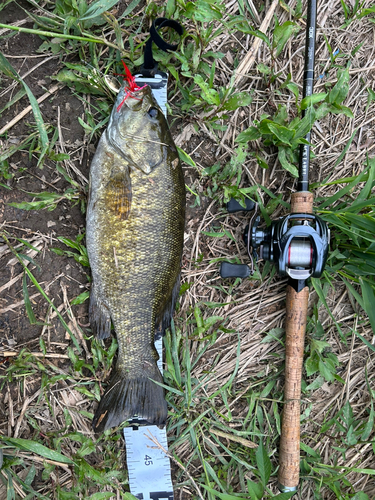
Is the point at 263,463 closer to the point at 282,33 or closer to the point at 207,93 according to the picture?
the point at 207,93

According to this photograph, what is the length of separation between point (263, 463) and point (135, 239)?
182 centimetres

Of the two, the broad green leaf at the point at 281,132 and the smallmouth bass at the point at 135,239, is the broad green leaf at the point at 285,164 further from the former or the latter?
the smallmouth bass at the point at 135,239

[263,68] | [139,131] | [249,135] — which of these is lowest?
[249,135]

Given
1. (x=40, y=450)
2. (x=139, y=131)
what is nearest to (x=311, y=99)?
(x=139, y=131)

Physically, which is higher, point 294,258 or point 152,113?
point 152,113

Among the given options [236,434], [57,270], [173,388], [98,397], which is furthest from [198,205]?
[236,434]

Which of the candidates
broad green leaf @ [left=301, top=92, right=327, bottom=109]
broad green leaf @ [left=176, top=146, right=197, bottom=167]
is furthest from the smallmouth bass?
broad green leaf @ [left=301, top=92, right=327, bottom=109]

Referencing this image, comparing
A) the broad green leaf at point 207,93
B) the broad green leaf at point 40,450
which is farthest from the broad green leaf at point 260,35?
the broad green leaf at point 40,450

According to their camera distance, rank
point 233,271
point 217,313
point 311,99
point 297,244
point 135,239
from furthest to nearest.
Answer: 1. point 217,313
2. point 233,271
3. point 311,99
4. point 297,244
5. point 135,239

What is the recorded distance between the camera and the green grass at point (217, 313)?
98.8 inches

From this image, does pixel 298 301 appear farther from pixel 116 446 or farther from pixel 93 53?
pixel 93 53

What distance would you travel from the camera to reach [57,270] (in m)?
2.65

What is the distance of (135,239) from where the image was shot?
2303 millimetres

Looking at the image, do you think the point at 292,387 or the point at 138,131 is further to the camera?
the point at 292,387
